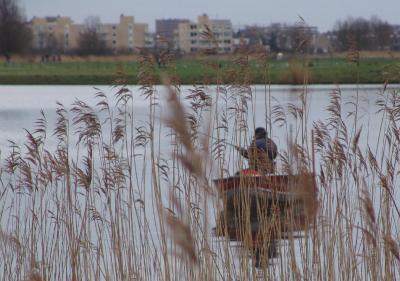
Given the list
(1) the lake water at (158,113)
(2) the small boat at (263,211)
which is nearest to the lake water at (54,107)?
(1) the lake water at (158,113)

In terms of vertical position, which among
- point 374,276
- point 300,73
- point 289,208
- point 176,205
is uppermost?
point 300,73

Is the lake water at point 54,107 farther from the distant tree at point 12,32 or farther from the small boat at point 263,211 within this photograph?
the distant tree at point 12,32

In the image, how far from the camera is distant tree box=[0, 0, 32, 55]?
98000 millimetres

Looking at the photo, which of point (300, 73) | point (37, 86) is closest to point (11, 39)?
point (37, 86)

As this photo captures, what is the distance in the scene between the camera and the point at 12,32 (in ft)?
329

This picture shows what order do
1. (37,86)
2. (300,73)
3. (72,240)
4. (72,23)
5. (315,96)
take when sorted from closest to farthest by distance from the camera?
(72,240) → (300,73) → (315,96) → (37,86) → (72,23)

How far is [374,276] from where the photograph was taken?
6.52 metres

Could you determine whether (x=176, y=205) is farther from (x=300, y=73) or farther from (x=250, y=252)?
(x=300, y=73)

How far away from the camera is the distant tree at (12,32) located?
9800 centimetres

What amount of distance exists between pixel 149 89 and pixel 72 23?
641ft

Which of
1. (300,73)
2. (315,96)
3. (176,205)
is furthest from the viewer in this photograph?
(315,96)

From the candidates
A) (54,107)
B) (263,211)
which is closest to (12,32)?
(54,107)

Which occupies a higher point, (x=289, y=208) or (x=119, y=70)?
(x=119, y=70)

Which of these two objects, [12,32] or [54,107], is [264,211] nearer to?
[54,107]
